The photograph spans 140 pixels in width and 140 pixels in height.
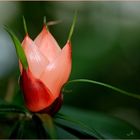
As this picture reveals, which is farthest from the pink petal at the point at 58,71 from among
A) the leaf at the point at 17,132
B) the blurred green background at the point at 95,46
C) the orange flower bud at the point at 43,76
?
the blurred green background at the point at 95,46

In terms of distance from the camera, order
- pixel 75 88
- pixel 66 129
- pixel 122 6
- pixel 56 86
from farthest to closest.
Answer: pixel 122 6, pixel 75 88, pixel 66 129, pixel 56 86

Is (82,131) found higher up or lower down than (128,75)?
higher up

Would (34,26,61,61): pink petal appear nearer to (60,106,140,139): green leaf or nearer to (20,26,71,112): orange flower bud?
(20,26,71,112): orange flower bud

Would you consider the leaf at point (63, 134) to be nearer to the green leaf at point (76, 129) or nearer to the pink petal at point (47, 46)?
the green leaf at point (76, 129)

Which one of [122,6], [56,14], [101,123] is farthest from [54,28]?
[101,123]

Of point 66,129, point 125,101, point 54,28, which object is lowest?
point 125,101

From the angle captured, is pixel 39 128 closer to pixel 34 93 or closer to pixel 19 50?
pixel 34 93

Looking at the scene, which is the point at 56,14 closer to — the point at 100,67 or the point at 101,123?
the point at 100,67

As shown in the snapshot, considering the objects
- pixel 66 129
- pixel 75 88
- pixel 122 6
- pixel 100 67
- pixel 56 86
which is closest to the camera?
pixel 56 86
